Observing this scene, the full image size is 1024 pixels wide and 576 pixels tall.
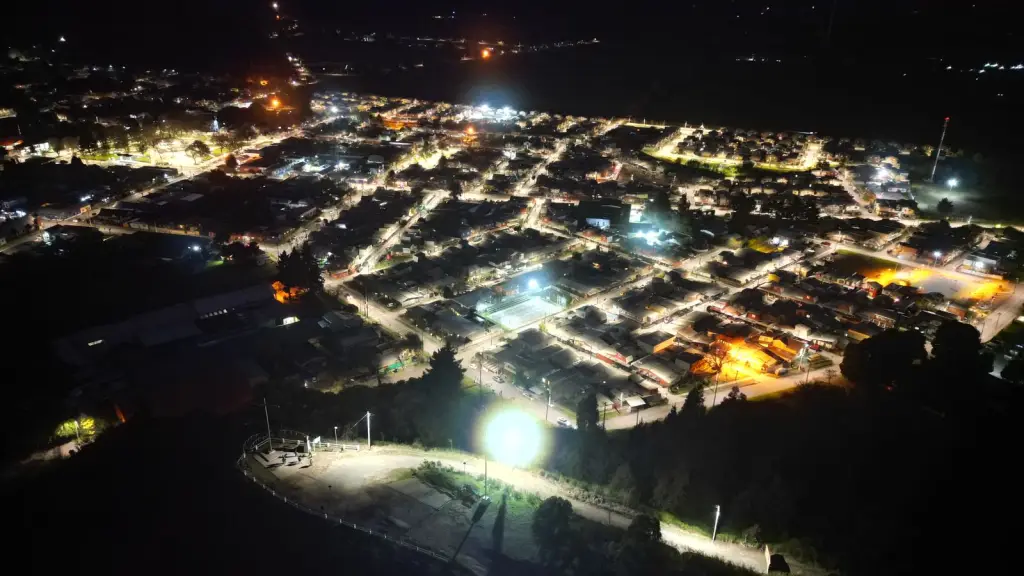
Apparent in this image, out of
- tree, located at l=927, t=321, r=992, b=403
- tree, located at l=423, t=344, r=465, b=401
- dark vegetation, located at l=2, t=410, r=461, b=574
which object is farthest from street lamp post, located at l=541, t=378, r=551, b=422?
tree, located at l=927, t=321, r=992, b=403

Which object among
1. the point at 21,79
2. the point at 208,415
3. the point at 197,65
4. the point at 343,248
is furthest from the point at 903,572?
the point at 197,65

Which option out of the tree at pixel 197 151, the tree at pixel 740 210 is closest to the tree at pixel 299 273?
the tree at pixel 740 210

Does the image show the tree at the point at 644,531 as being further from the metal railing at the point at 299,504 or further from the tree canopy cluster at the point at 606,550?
the metal railing at the point at 299,504

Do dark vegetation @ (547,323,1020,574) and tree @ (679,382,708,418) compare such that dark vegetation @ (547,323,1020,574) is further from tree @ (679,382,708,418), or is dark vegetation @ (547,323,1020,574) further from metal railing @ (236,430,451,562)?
metal railing @ (236,430,451,562)

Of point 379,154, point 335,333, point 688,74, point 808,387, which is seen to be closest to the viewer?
point 808,387

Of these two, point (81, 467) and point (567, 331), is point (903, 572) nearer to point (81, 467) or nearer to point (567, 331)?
point (567, 331)

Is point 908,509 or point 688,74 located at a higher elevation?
point 688,74
